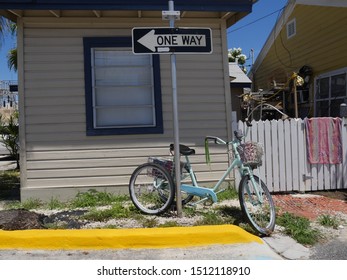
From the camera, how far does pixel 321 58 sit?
A: 1098 centimetres

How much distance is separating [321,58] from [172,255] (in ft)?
28.6

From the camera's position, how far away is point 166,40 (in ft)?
16.5

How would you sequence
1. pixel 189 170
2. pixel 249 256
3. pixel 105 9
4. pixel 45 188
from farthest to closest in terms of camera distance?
pixel 45 188 < pixel 105 9 < pixel 189 170 < pixel 249 256

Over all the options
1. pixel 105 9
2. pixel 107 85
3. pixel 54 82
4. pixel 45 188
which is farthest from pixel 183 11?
pixel 45 188

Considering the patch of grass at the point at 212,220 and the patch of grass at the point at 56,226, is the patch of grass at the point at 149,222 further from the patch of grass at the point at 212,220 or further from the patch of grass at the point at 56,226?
the patch of grass at the point at 56,226

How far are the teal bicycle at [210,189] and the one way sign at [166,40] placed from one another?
4.14 ft

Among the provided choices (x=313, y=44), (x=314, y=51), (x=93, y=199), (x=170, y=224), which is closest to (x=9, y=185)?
(x=93, y=199)

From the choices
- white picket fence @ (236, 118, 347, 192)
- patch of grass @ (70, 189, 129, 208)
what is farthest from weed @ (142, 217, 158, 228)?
white picket fence @ (236, 118, 347, 192)

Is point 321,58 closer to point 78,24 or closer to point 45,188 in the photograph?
point 78,24

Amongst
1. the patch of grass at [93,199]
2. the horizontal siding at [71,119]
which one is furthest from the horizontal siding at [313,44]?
the patch of grass at [93,199]

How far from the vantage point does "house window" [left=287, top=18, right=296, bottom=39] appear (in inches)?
496

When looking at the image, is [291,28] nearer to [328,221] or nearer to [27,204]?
[328,221]

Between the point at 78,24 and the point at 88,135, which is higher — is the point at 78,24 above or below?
above

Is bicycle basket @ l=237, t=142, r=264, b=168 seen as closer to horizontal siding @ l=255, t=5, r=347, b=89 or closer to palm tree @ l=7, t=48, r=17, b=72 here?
horizontal siding @ l=255, t=5, r=347, b=89
